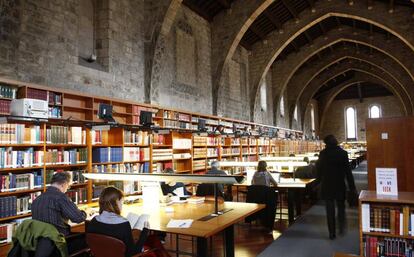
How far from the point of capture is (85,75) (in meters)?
6.93

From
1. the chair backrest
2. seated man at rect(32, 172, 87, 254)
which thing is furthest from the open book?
seated man at rect(32, 172, 87, 254)

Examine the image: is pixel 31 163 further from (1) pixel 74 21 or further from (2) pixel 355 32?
(2) pixel 355 32

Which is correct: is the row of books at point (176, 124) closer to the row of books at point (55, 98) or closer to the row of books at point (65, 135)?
the row of books at point (65, 135)

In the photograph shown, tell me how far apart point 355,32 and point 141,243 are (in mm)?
16706

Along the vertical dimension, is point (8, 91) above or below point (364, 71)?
below

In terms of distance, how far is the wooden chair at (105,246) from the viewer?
2.61m

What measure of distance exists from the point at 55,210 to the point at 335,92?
2779 centimetres

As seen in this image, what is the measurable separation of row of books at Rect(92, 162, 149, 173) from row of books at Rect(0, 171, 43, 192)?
115cm

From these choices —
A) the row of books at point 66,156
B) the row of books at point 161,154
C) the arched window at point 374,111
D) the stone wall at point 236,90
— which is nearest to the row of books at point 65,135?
the row of books at point 66,156

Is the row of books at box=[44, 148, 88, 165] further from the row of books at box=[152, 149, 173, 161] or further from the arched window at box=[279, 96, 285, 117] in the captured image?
the arched window at box=[279, 96, 285, 117]

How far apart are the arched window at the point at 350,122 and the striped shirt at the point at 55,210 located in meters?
29.0

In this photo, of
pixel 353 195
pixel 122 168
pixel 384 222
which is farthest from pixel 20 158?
pixel 353 195

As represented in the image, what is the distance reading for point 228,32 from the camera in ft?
39.3

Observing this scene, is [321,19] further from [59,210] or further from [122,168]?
[59,210]
